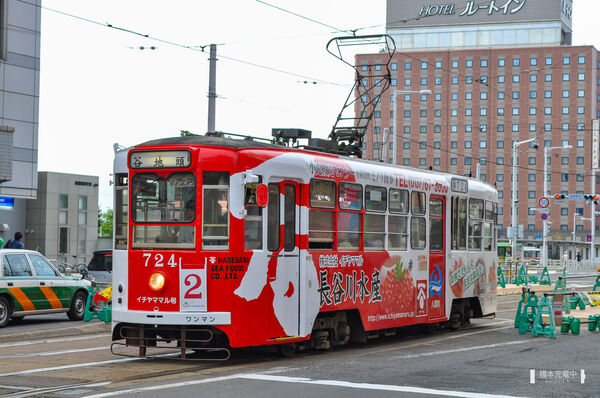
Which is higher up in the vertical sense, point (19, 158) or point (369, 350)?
point (19, 158)

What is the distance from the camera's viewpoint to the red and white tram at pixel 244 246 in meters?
11.8

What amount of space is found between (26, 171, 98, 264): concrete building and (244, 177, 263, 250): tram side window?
138ft

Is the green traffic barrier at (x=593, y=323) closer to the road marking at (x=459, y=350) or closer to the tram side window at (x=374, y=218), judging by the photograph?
the road marking at (x=459, y=350)

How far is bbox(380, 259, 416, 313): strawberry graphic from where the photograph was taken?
14.9m

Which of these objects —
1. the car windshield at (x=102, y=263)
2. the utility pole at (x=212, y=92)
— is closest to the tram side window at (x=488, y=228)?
the utility pole at (x=212, y=92)

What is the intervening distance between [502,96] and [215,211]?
387 feet

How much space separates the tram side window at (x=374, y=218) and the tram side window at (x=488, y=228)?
15.2 ft

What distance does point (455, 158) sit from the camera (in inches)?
5032

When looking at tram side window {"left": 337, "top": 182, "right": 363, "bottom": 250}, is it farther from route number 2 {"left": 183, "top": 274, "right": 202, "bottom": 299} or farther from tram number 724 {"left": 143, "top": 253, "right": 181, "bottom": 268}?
tram number 724 {"left": 143, "top": 253, "right": 181, "bottom": 268}

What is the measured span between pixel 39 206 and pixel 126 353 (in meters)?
42.7

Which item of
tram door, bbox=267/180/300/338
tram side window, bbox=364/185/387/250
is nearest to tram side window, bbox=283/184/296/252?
tram door, bbox=267/180/300/338

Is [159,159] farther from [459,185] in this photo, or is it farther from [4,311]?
[4,311]

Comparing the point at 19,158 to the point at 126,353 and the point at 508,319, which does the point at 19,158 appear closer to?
the point at 508,319

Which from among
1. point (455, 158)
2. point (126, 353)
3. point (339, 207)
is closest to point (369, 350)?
point (339, 207)
